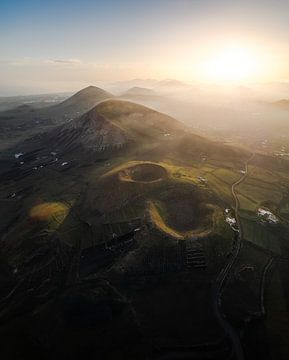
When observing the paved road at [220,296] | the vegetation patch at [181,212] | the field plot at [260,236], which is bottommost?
the field plot at [260,236]

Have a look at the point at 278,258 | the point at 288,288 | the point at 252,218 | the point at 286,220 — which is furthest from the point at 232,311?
the point at 286,220

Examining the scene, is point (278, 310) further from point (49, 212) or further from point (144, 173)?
point (49, 212)

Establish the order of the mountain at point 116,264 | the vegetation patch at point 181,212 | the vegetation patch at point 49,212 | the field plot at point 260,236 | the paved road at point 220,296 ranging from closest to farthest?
the paved road at point 220,296, the mountain at point 116,264, the field plot at point 260,236, the vegetation patch at point 181,212, the vegetation patch at point 49,212

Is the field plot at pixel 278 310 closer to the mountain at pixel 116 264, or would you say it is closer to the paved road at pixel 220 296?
the paved road at pixel 220 296

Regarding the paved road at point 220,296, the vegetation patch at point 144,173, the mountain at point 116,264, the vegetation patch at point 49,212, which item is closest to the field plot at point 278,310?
the paved road at point 220,296

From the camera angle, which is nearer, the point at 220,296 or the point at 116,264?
the point at 220,296

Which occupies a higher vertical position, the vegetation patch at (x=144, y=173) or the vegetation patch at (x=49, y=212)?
the vegetation patch at (x=144, y=173)

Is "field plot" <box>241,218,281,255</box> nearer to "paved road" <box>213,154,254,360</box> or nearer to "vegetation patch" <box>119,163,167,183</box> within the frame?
"paved road" <box>213,154,254,360</box>

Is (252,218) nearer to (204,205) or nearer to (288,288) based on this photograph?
(204,205)

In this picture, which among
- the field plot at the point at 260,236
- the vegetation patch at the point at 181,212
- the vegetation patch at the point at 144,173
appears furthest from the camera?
the vegetation patch at the point at 144,173

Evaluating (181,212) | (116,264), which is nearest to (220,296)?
(116,264)

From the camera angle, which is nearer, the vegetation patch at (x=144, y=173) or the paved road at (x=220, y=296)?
the paved road at (x=220, y=296)
